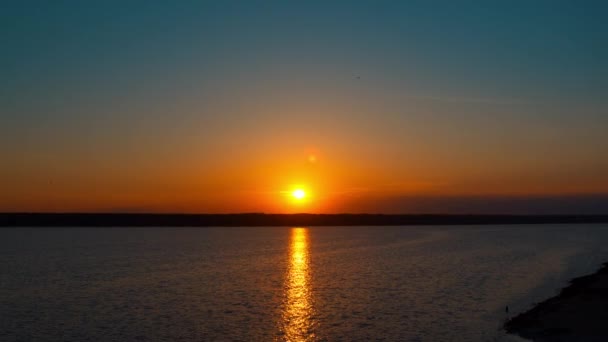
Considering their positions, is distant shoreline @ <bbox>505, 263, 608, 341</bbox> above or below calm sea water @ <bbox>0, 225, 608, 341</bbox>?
above

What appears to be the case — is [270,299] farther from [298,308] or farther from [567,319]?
[567,319]

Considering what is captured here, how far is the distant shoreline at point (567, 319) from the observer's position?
980 inches

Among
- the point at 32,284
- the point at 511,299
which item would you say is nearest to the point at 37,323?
the point at 32,284

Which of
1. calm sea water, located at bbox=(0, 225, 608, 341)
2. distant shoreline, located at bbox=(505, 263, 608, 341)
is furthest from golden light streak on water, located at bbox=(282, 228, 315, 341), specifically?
distant shoreline, located at bbox=(505, 263, 608, 341)

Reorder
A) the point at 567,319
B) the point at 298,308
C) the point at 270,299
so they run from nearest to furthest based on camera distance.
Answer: the point at 567,319 < the point at 298,308 < the point at 270,299

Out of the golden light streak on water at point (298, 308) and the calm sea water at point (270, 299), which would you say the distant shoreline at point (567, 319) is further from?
the golden light streak on water at point (298, 308)

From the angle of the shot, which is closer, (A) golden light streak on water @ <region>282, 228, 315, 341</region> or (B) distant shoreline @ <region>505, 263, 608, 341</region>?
(B) distant shoreline @ <region>505, 263, 608, 341</region>

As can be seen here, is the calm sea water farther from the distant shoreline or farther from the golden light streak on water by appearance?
the distant shoreline

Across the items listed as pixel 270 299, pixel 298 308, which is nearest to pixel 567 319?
pixel 298 308

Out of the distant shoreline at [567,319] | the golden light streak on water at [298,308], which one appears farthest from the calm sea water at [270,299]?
the distant shoreline at [567,319]

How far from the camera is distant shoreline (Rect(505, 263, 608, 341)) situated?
2489cm

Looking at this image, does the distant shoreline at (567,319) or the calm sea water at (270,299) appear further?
the calm sea water at (270,299)

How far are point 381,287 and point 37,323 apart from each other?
25.0m

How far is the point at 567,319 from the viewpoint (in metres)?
28.0
